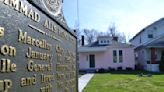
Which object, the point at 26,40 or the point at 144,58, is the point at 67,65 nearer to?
the point at 26,40

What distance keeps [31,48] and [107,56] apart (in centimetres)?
3939

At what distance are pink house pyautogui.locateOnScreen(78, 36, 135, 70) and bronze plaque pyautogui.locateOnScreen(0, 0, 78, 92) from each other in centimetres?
3737

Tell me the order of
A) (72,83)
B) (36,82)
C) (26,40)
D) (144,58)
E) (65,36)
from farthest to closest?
(144,58), (72,83), (65,36), (36,82), (26,40)

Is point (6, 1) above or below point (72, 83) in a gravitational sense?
above

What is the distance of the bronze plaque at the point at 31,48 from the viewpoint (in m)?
2.62

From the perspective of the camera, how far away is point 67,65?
5242 millimetres

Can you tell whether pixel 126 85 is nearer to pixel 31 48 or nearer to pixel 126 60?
pixel 31 48

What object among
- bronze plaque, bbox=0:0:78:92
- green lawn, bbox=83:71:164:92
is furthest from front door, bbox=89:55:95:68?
bronze plaque, bbox=0:0:78:92

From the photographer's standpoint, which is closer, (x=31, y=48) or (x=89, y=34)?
(x=31, y=48)

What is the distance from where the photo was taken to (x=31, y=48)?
3234mm

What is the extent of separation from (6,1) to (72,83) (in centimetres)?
331

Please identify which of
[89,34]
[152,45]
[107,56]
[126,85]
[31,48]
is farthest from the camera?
[89,34]

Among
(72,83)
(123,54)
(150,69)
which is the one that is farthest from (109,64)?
(72,83)

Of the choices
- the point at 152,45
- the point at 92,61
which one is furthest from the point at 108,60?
the point at 152,45
